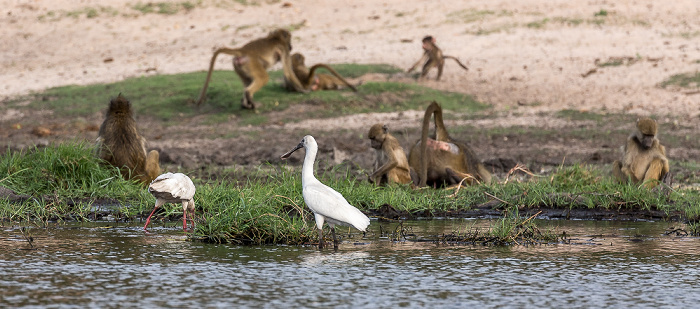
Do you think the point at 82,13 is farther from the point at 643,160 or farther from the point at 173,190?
the point at 173,190

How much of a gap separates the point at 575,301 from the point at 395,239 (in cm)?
223

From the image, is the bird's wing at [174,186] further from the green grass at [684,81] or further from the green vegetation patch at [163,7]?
the green vegetation patch at [163,7]

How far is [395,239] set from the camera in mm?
7004

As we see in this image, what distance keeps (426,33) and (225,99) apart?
6.40 meters

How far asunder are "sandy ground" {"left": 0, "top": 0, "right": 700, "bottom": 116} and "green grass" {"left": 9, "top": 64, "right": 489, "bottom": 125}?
47.3 inches

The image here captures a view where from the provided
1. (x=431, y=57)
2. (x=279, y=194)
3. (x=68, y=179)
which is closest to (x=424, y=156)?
(x=279, y=194)

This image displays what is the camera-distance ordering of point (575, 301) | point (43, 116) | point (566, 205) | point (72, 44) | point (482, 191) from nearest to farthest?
point (575, 301) < point (566, 205) < point (482, 191) < point (43, 116) < point (72, 44)

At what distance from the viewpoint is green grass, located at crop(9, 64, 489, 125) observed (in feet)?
54.1

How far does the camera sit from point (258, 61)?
16531mm

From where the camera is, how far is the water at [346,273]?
194 inches

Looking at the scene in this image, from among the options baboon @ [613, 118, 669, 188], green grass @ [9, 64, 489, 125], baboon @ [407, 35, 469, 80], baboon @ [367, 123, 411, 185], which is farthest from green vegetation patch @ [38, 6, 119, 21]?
baboon @ [613, 118, 669, 188]

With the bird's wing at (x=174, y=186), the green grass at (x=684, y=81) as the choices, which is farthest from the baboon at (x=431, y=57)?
the bird's wing at (x=174, y=186)

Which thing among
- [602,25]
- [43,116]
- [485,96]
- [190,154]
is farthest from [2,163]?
[602,25]

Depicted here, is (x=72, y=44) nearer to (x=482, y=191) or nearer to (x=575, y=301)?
(x=482, y=191)
